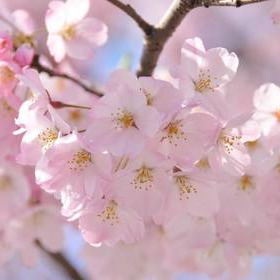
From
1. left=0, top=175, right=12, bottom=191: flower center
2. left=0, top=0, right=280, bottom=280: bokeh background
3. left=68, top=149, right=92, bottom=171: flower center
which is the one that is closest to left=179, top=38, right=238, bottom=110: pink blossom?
left=68, top=149, right=92, bottom=171: flower center

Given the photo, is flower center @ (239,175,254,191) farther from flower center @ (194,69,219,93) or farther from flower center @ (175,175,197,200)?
flower center @ (194,69,219,93)

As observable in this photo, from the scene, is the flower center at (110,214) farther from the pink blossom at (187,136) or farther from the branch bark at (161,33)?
the branch bark at (161,33)

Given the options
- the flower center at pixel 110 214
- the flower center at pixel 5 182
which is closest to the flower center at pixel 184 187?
the flower center at pixel 110 214

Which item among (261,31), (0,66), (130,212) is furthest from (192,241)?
(261,31)

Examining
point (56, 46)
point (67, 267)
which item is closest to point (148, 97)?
point (56, 46)

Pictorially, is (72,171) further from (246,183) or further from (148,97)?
(246,183)

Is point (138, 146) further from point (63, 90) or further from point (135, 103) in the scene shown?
point (63, 90)

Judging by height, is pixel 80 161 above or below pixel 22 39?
above
